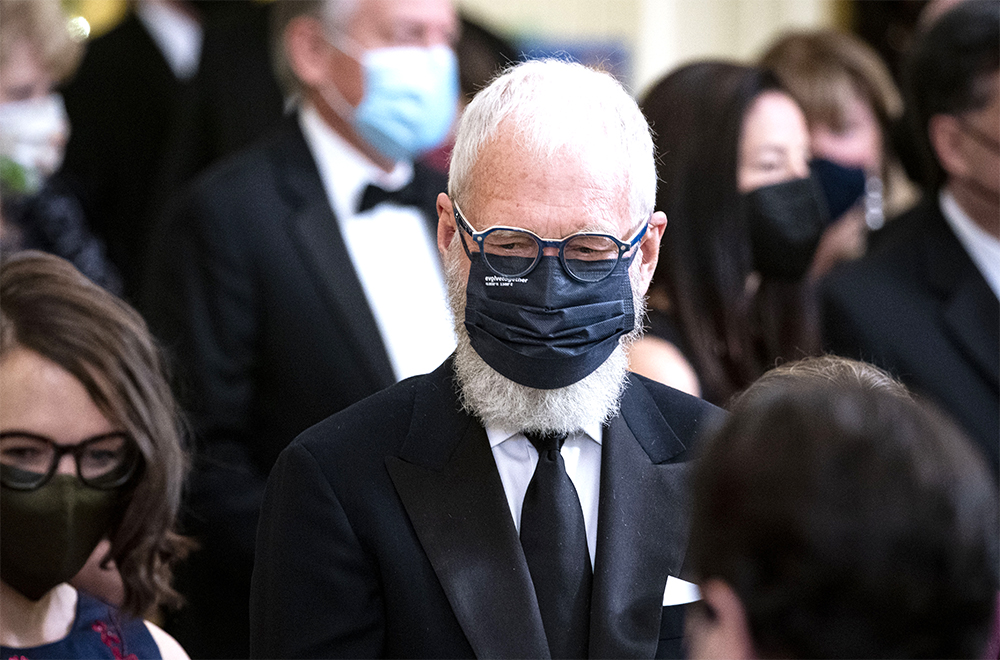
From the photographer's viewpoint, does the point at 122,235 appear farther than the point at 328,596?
Yes

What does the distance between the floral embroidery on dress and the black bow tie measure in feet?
5.04

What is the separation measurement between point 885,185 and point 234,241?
2699 millimetres

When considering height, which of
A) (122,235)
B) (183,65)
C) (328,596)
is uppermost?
(328,596)

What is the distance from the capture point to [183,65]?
16.8ft

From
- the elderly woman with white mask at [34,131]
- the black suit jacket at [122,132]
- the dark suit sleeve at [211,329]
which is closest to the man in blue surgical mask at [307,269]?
the dark suit sleeve at [211,329]

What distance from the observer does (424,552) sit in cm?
199

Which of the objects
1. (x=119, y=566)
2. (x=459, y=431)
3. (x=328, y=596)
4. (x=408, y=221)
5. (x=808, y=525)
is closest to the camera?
(x=808, y=525)

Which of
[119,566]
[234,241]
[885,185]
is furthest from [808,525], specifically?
[885,185]

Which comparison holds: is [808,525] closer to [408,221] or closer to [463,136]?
[463,136]

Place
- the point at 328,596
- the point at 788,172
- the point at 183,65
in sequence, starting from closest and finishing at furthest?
the point at 328,596 → the point at 788,172 → the point at 183,65

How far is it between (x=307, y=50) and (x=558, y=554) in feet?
7.61

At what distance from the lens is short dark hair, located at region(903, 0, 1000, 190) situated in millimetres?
3705

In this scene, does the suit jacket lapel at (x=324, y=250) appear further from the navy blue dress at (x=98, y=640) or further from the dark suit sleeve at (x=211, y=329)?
the navy blue dress at (x=98, y=640)

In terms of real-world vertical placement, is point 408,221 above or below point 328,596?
below
